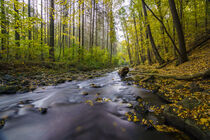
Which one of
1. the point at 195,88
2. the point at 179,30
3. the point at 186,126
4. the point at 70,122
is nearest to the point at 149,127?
the point at 186,126

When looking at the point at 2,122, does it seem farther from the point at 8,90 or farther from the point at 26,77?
the point at 26,77

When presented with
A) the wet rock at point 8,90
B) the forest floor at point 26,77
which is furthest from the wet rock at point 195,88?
the wet rock at point 8,90

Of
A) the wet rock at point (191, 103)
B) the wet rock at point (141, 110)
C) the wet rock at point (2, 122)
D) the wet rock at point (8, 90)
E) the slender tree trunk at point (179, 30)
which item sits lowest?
the wet rock at point (141, 110)

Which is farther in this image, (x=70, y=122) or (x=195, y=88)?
(x=195, y=88)

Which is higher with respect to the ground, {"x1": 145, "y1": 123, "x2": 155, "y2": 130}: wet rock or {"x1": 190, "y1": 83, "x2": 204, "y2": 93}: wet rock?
{"x1": 190, "y1": 83, "x2": 204, "y2": 93}: wet rock

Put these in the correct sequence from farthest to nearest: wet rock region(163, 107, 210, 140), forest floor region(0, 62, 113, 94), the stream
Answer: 1. forest floor region(0, 62, 113, 94)
2. the stream
3. wet rock region(163, 107, 210, 140)

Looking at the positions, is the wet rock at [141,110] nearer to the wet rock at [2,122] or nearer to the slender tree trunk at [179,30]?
the wet rock at [2,122]

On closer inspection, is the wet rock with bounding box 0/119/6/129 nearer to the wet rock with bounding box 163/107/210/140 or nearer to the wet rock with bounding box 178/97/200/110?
the wet rock with bounding box 163/107/210/140

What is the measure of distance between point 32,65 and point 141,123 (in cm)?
925

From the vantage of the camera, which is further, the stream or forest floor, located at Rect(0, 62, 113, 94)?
forest floor, located at Rect(0, 62, 113, 94)

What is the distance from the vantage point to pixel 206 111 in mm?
1990

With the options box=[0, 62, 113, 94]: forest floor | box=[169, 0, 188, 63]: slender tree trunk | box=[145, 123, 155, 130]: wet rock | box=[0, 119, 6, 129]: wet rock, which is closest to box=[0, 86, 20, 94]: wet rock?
box=[0, 62, 113, 94]: forest floor

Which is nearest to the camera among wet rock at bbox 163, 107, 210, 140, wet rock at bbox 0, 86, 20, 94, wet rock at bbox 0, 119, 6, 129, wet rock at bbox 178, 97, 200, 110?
wet rock at bbox 163, 107, 210, 140

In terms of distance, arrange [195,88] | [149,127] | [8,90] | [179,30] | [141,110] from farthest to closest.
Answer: [179,30] < [8,90] < [195,88] < [141,110] < [149,127]
